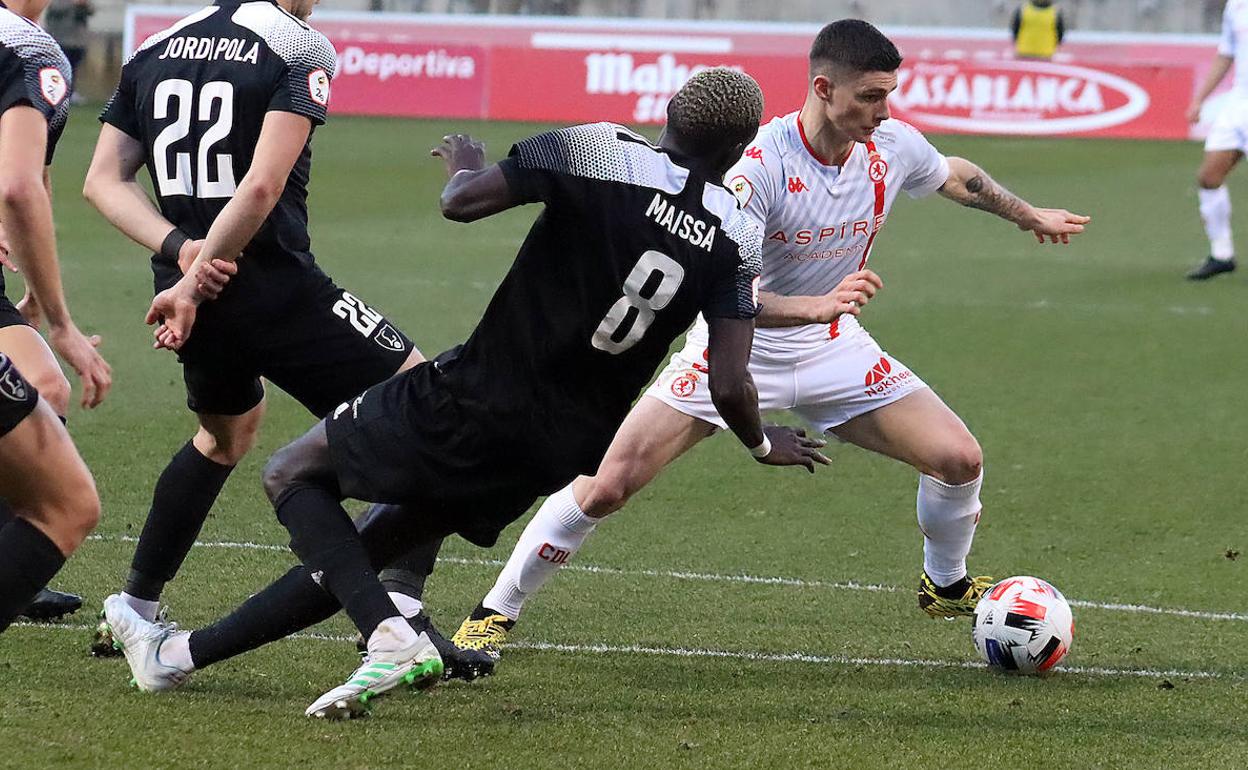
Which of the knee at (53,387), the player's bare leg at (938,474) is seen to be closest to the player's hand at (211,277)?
the knee at (53,387)

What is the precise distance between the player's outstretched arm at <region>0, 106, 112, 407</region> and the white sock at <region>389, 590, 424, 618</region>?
1022 mm

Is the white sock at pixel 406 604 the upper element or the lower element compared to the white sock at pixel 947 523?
upper

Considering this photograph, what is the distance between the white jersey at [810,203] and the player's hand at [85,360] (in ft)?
6.53

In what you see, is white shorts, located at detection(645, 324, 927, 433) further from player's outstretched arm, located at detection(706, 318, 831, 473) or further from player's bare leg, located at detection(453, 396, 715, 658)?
player's outstretched arm, located at detection(706, 318, 831, 473)

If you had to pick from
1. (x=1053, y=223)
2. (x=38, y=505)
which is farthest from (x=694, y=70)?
(x=38, y=505)

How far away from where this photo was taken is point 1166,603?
21.0ft

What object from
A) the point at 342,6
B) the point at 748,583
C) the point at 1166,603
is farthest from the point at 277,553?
the point at 342,6

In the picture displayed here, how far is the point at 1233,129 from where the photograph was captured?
45.1 ft

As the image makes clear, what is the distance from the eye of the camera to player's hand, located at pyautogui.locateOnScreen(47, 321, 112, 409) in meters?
4.68

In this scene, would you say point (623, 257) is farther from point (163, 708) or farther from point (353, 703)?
point (163, 708)

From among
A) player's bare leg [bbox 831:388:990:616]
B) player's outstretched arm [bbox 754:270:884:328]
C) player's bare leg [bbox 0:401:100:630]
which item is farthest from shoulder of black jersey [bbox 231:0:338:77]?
player's bare leg [bbox 831:388:990:616]

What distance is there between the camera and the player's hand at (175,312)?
476cm

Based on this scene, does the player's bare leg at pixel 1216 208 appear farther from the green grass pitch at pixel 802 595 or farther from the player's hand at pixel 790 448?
the player's hand at pixel 790 448

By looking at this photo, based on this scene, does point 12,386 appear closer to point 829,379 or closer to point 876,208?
point 829,379
